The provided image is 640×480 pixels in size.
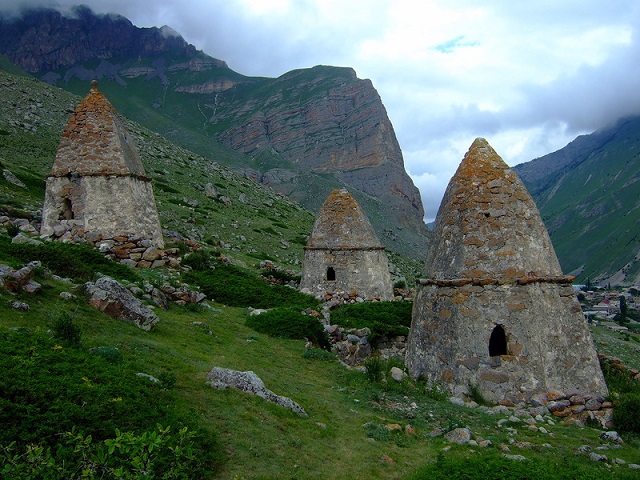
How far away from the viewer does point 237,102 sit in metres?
162

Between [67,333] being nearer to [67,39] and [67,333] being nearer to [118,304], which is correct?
[118,304]

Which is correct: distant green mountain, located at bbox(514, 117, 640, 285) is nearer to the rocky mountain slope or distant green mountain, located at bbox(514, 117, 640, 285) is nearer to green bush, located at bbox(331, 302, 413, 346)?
the rocky mountain slope

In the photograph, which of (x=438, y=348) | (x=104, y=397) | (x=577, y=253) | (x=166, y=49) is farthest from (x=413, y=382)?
(x=166, y=49)

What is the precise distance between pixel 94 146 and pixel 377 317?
37.9 feet

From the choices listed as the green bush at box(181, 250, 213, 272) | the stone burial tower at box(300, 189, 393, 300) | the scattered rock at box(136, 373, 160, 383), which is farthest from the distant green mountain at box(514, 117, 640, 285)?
the scattered rock at box(136, 373, 160, 383)

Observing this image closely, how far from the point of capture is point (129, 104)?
135 m

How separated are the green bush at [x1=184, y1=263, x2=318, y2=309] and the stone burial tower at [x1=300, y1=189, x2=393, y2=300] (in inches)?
47.1

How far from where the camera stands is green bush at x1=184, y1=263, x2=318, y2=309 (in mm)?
17547

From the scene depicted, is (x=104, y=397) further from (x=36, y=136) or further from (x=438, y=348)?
(x=36, y=136)

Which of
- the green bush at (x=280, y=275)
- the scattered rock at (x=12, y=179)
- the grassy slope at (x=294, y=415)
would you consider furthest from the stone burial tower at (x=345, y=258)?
the scattered rock at (x=12, y=179)

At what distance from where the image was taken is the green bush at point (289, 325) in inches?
565

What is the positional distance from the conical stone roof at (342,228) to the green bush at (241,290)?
244 cm

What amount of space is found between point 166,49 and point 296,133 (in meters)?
75.5

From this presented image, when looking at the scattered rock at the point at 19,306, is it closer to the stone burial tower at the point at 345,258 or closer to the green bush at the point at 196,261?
the green bush at the point at 196,261
